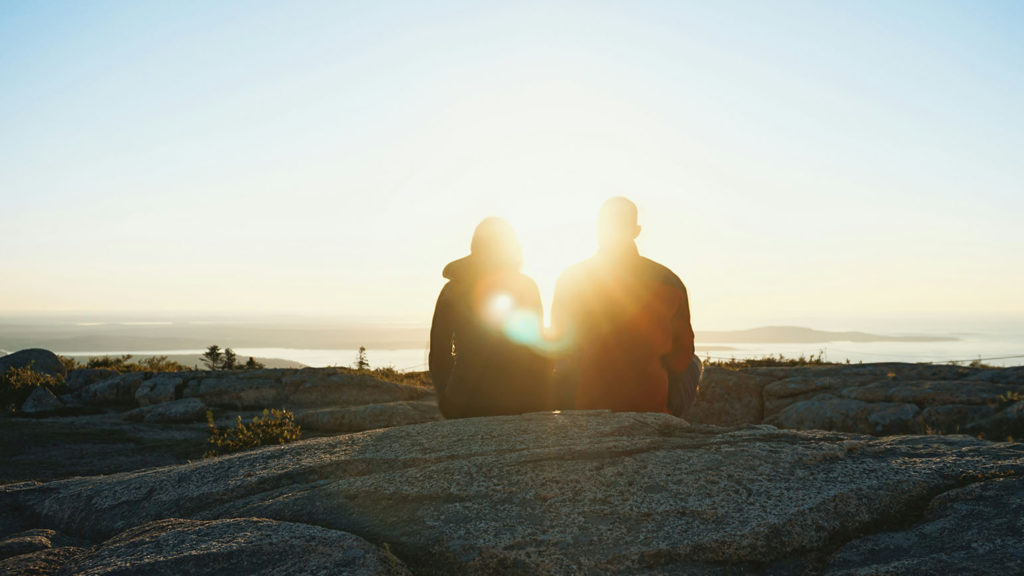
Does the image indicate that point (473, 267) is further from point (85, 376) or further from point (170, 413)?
point (85, 376)

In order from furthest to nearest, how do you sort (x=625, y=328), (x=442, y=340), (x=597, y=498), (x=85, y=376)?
(x=85, y=376)
(x=442, y=340)
(x=625, y=328)
(x=597, y=498)

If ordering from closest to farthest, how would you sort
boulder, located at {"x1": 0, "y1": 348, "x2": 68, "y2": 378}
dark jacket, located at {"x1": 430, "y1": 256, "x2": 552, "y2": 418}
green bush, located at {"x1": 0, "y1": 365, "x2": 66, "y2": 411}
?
dark jacket, located at {"x1": 430, "y1": 256, "x2": 552, "y2": 418} → green bush, located at {"x1": 0, "y1": 365, "x2": 66, "y2": 411} → boulder, located at {"x1": 0, "y1": 348, "x2": 68, "y2": 378}

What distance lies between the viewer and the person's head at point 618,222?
258 inches

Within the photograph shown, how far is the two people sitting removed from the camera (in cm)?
641

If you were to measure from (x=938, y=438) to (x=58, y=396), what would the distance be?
18326mm

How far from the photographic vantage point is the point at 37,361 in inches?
733

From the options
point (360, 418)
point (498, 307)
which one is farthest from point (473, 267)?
point (360, 418)

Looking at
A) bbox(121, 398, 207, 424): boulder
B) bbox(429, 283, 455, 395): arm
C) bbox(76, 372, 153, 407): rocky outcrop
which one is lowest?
bbox(121, 398, 207, 424): boulder

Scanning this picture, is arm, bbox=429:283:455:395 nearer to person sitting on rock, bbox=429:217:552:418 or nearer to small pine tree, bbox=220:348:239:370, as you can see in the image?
person sitting on rock, bbox=429:217:552:418

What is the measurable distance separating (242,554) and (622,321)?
13.8 feet

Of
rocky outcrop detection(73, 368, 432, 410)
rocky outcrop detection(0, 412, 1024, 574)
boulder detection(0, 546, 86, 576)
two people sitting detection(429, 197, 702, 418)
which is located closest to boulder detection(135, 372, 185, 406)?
rocky outcrop detection(73, 368, 432, 410)

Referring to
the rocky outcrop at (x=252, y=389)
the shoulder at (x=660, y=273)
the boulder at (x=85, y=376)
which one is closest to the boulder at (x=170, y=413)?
the rocky outcrop at (x=252, y=389)

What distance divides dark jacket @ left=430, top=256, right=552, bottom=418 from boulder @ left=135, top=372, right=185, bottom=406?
11800mm

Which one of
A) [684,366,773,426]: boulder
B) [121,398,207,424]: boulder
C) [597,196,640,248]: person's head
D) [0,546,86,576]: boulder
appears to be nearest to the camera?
[0,546,86,576]: boulder
